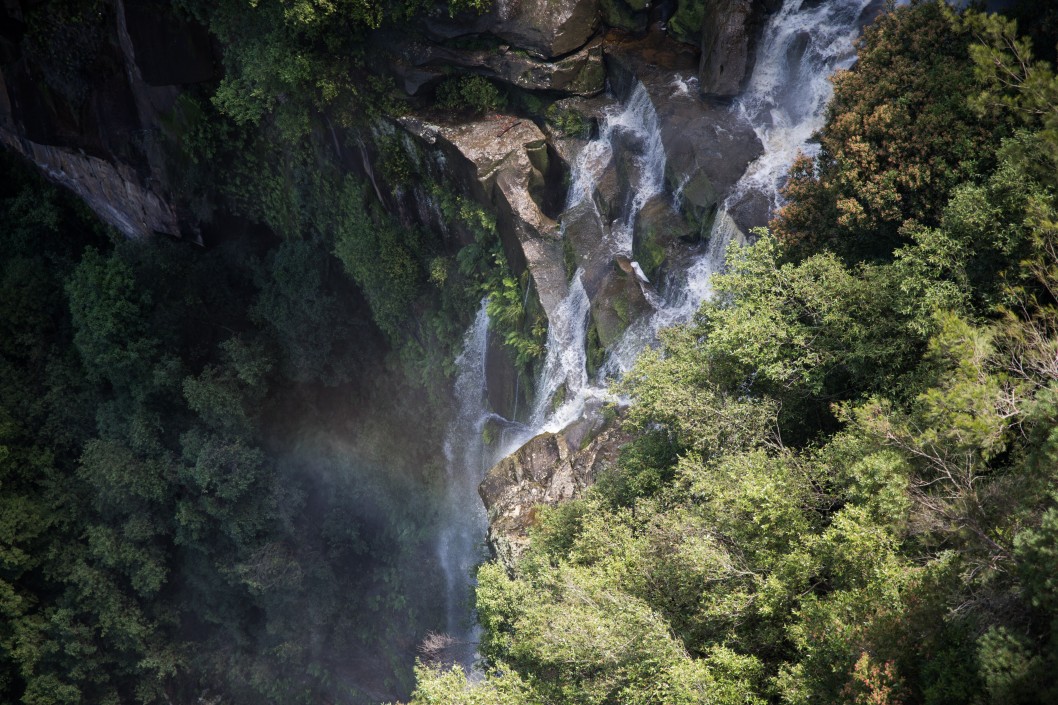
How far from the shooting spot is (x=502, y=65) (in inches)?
810

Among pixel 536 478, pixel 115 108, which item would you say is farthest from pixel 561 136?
Result: pixel 115 108

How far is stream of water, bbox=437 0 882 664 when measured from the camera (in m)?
17.0

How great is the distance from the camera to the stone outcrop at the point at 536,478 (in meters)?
17.0

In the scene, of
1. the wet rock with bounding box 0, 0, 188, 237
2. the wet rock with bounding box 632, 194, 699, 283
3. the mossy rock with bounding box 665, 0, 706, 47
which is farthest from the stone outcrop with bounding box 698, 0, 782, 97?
the wet rock with bounding box 0, 0, 188, 237

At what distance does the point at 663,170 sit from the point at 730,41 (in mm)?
3302

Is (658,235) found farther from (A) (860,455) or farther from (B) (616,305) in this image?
(A) (860,455)

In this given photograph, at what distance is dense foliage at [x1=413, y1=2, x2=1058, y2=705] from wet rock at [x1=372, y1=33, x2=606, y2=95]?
810cm

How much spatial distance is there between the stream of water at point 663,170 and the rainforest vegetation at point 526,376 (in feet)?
3.57

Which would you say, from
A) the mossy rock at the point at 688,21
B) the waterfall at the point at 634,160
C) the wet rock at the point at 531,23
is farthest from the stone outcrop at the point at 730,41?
the wet rock at the point at 531,23

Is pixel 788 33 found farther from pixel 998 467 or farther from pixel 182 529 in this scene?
pixel 182 529

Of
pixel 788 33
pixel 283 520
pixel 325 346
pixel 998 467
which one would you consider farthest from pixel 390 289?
pixel 998 467

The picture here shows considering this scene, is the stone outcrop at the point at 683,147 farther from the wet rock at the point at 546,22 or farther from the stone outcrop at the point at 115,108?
the stone outcrop at the point at 115,108

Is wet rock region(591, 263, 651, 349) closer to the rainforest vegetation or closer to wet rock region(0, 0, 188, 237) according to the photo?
the rainforest vegetation

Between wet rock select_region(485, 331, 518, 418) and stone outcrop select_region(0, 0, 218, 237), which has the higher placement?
stone outcrop select_region(0, 0, 218, 237)
